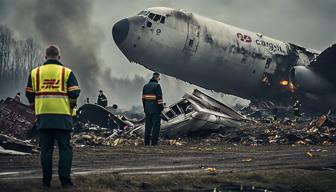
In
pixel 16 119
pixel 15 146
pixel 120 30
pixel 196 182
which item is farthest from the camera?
pixel 120 30

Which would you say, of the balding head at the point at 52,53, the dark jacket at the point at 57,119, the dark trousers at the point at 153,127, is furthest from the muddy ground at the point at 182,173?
the dark trousers at the point at 153,127

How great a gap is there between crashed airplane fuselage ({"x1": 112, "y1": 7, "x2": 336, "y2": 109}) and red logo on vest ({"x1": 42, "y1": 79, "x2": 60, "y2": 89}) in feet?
54.9

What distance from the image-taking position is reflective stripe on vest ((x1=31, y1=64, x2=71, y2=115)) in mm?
6457

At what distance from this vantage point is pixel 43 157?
648 centimetres

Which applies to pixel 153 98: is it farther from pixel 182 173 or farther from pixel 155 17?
pixel 155 17

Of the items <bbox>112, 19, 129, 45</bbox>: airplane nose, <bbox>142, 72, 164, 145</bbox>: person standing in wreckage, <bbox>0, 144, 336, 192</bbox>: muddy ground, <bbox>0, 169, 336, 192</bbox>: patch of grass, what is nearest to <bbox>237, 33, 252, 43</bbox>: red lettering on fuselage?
<bbox>112, 19, 129, 45</bbox>: airplane nose

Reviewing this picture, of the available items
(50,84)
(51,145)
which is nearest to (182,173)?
(51,145)

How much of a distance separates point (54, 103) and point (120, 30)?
664 inches

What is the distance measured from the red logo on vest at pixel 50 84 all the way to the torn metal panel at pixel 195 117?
1150 cm

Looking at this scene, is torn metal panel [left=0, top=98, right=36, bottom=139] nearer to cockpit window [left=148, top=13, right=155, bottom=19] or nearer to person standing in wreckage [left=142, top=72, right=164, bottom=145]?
person standing in wreckage [left=142, top=72, right=164, bottom=145]

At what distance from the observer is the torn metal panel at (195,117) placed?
58.6 feet

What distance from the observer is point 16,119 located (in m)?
17.5

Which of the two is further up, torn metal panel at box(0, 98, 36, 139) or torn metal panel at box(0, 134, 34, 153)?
torn metal panel at box(0, 98, 36, 139)

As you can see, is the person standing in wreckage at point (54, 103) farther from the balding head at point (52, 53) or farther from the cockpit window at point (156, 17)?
the cockpit window at point (156, 17)
